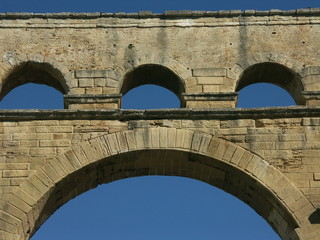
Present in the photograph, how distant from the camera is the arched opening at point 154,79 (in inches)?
535

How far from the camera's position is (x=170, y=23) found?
46.3ft

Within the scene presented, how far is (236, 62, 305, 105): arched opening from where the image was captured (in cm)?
1358

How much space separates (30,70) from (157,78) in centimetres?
217

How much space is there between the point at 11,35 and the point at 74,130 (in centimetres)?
234

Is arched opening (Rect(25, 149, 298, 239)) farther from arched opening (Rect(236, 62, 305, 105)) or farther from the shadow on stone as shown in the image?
arched opening (Rect(236, 62, 305, 105))

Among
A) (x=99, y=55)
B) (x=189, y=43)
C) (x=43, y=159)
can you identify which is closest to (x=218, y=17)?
(x=189, y=43)

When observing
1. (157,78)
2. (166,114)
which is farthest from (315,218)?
(157,78)

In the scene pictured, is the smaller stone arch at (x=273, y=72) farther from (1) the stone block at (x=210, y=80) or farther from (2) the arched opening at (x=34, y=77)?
(2) the arched opening at (x=34, y=77)

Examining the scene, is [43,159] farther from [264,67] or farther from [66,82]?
[264,67]

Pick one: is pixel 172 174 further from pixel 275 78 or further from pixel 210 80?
pixel 275 78

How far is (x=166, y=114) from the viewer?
42.2ft

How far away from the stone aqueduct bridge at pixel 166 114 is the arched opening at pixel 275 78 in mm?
22

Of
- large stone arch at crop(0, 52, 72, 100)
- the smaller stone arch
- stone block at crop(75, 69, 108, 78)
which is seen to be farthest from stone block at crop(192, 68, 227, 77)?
large stone arch at crop(0, 52, 72, 100)

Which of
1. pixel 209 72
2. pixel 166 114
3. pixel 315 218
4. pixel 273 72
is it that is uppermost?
pixel 273 72
